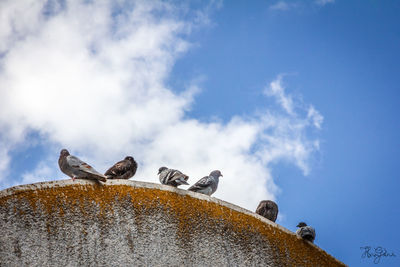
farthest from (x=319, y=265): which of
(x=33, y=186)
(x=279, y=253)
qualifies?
(x=33, y=186)

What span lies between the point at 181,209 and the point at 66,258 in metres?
2.38

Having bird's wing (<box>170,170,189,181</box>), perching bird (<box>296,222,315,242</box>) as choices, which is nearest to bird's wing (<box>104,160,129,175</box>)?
bird's wing (<box>170,170,189,181</box>)

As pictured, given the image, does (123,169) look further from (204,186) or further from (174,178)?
(174,178)

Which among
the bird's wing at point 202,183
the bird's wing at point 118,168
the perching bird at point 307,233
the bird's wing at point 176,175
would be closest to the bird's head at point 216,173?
the bird's wing at point 202,183

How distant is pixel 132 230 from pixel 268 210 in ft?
17.3

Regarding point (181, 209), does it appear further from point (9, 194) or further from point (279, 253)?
point (9, 194)

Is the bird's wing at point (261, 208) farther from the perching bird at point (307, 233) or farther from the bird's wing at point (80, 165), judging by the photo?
the bird's wing at point (80, 165)

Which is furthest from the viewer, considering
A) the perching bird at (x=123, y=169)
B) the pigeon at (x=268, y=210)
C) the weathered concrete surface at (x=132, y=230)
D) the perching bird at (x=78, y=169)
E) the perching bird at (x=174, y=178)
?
the pigeon at (x=268, y=210)

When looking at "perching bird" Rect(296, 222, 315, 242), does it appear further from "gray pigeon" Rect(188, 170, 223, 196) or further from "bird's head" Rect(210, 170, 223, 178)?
"bird's head" Rect(210, 170, 223, 178)

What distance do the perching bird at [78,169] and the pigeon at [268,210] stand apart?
5.16m

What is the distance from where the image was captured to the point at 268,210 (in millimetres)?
12906

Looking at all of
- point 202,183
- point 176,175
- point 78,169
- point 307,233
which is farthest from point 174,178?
point 307,233

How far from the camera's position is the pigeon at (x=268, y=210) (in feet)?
42.1

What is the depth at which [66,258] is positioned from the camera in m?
7.91
